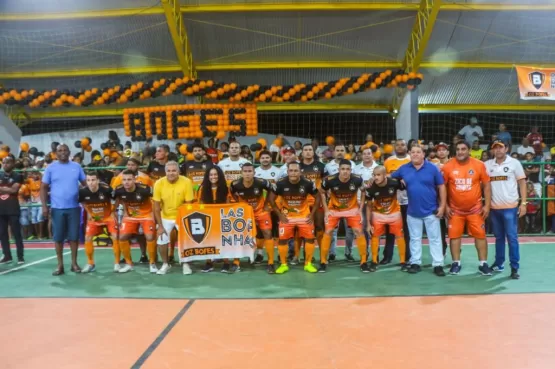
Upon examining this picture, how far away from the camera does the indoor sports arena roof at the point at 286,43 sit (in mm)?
15133

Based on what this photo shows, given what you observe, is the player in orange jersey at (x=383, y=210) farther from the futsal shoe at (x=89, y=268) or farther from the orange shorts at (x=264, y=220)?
the futsal shoe at (x=89, y=268)

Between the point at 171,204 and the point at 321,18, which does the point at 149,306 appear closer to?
the point at 171,204

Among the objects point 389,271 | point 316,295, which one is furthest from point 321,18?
point 316,295

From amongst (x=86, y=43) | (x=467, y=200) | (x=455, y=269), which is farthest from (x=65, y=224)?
(x=86, y=43)

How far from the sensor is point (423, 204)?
674 centimetres

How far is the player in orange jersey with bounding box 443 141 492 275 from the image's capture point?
21.6 feet

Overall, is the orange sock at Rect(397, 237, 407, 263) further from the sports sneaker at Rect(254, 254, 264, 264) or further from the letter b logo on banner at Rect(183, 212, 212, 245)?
the letter b logo on banner at Rect(183, 212, 212, 245)

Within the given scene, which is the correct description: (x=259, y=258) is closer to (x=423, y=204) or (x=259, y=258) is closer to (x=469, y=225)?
(x=423, y=204)

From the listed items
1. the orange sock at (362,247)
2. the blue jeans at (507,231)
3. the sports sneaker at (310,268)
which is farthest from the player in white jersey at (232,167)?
the blue jeans at (507,231)

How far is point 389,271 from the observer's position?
6.93 m

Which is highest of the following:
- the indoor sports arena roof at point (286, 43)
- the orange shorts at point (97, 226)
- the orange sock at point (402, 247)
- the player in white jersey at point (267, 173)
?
the indoor sports arena roof at point (286, 43)

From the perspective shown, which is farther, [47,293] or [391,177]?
[391,177]

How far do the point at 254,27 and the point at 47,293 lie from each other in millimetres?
12378

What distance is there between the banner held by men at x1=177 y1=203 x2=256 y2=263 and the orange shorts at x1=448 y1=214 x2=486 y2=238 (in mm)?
3122
